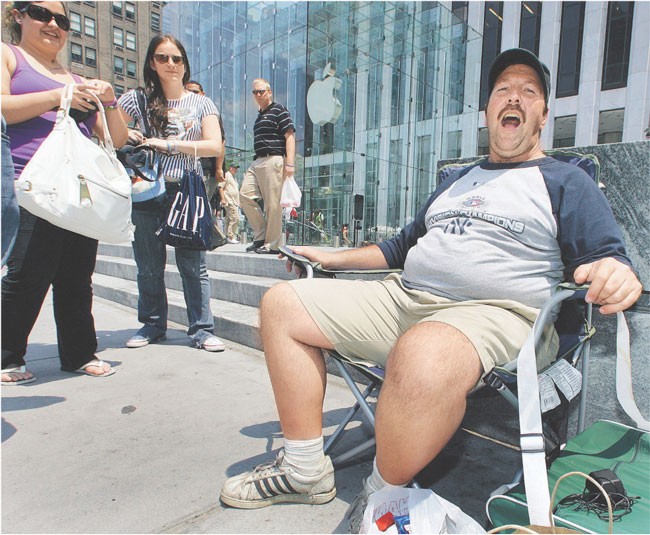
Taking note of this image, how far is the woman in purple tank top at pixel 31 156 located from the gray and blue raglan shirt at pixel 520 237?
1829 mm

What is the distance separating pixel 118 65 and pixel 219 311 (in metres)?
54.6

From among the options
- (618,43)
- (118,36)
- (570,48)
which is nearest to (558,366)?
(618,43)

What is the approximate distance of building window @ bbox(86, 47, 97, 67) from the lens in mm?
45875

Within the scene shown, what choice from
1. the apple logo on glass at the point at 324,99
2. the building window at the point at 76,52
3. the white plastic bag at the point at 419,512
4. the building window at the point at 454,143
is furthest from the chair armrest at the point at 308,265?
the building window at the point at 76,52

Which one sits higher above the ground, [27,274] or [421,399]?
[27,274]

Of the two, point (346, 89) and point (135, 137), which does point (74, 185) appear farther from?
point (346, 89)

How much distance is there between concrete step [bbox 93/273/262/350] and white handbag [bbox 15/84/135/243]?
1389 millimetres

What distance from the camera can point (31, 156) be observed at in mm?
2219

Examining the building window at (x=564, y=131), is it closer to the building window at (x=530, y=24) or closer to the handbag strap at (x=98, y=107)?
the building window at (x=530, y=24)

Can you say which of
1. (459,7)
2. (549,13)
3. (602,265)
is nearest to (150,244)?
(602,265)

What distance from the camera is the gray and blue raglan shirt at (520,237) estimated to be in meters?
1.47

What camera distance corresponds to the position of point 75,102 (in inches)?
85.0

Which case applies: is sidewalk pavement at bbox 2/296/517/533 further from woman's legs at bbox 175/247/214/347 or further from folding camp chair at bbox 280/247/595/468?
woman's legs at bbox 175/247/214/347

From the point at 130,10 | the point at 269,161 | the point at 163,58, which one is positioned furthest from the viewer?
the point at 130,10
